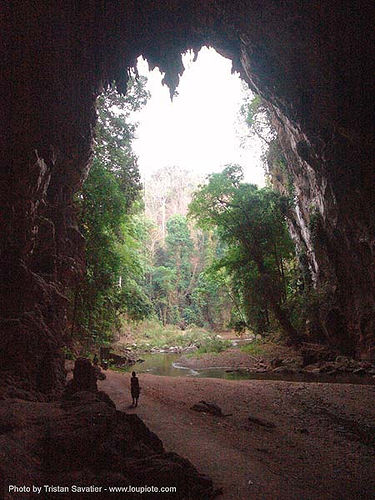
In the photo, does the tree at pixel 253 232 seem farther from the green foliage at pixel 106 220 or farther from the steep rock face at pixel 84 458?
the steep rock face at pixel 84 458

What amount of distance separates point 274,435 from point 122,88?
1550cm

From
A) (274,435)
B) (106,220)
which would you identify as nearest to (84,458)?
(274,435)

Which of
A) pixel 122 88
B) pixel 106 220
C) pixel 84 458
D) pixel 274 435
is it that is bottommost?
pixel 274 435

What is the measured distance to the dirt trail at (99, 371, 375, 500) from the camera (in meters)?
4.92

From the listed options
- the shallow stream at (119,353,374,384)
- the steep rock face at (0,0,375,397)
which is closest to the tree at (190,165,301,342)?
the steep rock face at (0,0,375,397)

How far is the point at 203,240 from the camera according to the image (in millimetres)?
56688

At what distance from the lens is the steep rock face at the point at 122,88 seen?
8.54m

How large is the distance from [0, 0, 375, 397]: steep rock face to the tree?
4.31 metres

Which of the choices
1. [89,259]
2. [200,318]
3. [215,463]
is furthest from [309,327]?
[200,318]

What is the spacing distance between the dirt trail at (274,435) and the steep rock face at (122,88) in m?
4.07

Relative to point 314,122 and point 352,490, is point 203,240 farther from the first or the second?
point 352,490

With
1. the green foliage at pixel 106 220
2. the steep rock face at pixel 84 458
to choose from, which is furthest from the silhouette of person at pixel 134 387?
the green foliage at pixel 106 220

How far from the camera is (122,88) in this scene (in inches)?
578

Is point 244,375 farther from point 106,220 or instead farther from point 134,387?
point 106,220
